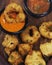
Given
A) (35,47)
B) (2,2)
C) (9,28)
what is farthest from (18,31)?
(2,2)

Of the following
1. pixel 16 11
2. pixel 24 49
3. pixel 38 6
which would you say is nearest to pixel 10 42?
pixel 24 49

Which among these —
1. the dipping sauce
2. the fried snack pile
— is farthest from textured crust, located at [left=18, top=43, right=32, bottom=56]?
the dipping sauce

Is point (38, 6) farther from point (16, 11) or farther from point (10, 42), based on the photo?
point (10, 42)

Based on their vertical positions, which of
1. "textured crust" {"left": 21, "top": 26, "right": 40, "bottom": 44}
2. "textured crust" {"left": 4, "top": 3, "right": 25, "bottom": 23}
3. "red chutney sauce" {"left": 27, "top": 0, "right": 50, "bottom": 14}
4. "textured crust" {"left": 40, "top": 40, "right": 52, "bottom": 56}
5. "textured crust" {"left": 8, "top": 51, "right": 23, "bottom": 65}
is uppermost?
"textured crust" {"left": 4, "top": 3, "right": 25, "bottom": 23}

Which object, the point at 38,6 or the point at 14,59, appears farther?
the point at 38,6

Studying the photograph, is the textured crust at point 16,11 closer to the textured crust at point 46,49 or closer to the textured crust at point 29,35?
the textured crust at point 29,35

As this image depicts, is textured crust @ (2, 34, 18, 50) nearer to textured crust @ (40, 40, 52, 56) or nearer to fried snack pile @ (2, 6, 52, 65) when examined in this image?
fried snack pile @ (2, 6, 52, 65)

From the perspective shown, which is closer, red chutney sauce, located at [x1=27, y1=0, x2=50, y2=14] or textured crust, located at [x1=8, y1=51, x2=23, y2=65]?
textured crust, located at [x1=8, y1=51, x2=23, y2=65]

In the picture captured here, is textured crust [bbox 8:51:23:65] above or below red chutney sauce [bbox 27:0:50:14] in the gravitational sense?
below
